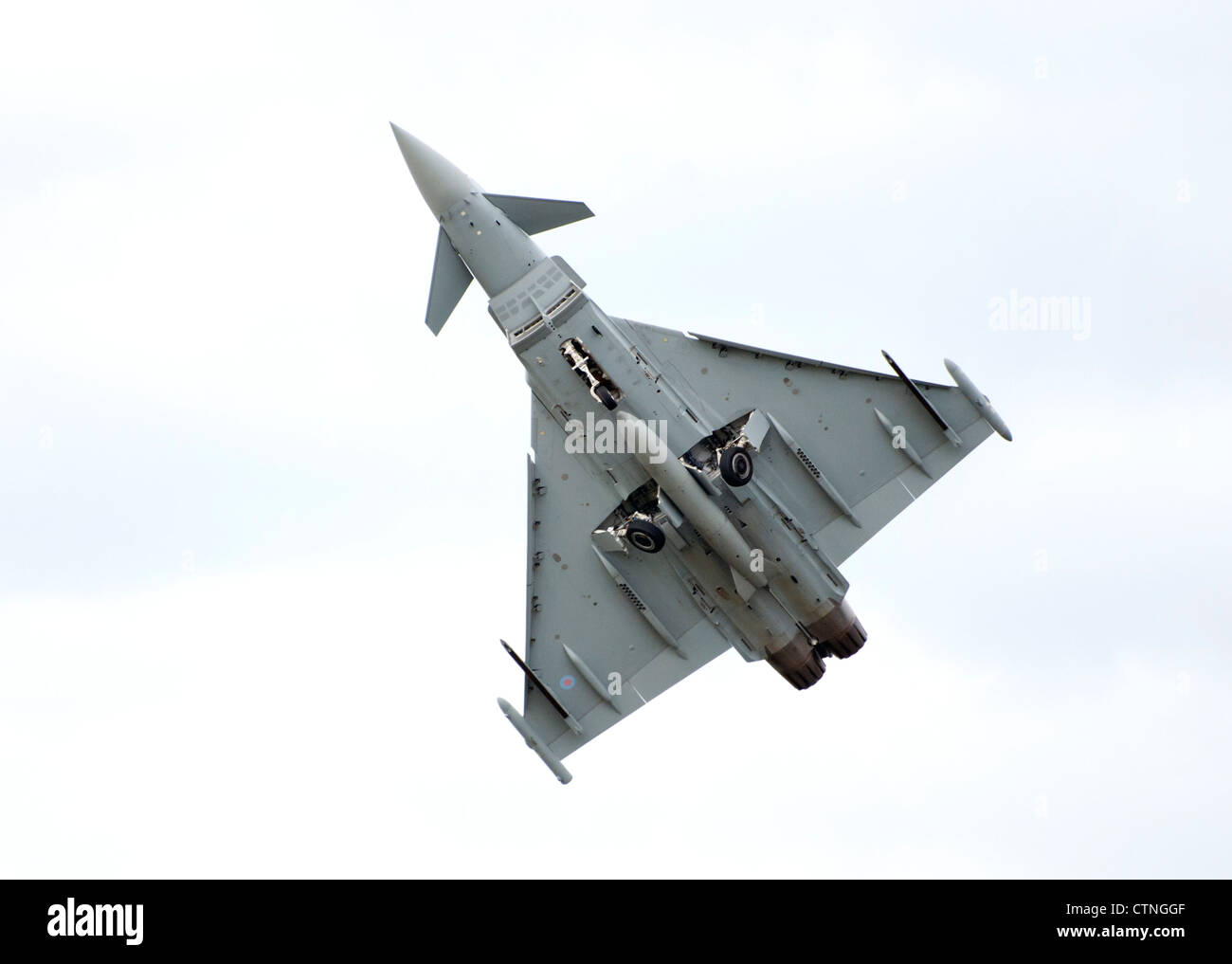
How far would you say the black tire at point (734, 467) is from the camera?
3569 cm

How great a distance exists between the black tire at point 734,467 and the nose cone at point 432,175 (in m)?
8.09

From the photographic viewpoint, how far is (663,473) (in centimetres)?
3584

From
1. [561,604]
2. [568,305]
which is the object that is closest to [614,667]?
[561,604]

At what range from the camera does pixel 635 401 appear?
119 feet

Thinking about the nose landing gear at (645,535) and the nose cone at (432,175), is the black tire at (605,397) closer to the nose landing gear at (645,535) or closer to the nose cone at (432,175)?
the nose landing gear at (645,535)

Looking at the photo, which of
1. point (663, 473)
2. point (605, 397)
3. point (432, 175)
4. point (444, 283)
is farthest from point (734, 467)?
point (432, 175)

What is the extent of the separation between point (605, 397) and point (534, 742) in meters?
8.13

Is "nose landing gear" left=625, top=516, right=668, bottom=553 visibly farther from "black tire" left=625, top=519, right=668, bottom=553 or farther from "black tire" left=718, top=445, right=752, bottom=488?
"black tire" left=718, top=445, right=752, bottom=488

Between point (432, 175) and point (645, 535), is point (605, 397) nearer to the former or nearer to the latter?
point (645, 535)

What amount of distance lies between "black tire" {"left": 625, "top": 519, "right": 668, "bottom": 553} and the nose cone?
802 cm

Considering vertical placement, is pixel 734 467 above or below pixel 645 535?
below

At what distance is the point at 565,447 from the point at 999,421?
9.60m

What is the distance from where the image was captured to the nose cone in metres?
37.0

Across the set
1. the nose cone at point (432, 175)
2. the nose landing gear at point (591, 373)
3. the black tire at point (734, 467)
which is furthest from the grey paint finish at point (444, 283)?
the black tire at point (734, 467)
